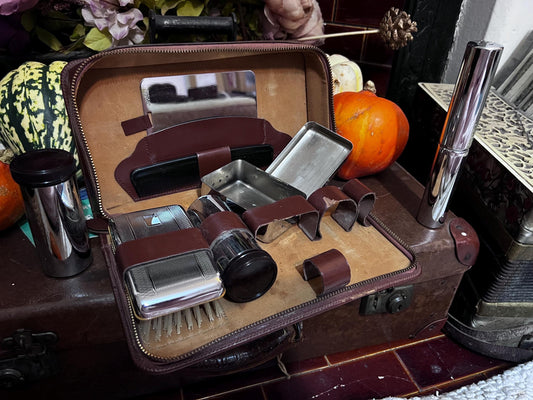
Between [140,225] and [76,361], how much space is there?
0.91ft

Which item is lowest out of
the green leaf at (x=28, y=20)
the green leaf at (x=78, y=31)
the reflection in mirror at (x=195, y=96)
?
the reflection in mirror at (x=195, y=96)

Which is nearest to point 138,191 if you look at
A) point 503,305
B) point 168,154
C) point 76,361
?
point 168,154

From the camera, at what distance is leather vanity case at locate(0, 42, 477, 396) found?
0.55 metres

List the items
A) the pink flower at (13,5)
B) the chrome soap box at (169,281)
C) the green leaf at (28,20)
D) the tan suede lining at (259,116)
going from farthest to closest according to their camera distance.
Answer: the green leaf at (28,20) → the pink flower at (13,5) → the tan suede lining at (259,116) → the chrome soap box at (169,281)

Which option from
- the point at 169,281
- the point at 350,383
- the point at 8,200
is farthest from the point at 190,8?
the point at 350,383

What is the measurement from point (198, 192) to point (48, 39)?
49 centimetres

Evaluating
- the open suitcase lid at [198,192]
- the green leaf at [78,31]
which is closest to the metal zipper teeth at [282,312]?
the open suitcase lid at [198,192]

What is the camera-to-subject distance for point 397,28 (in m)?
0.87

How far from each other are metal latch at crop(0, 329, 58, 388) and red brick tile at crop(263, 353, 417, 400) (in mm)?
399

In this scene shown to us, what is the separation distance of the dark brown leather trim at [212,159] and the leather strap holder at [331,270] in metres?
0.30

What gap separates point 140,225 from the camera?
0.57 metres

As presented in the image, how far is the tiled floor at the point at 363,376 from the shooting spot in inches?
31.1

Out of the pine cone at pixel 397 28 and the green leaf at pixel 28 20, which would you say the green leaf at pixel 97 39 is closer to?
the green leaf at pixel 28 20

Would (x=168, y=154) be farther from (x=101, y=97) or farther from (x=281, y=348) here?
(x=281, y=348)
